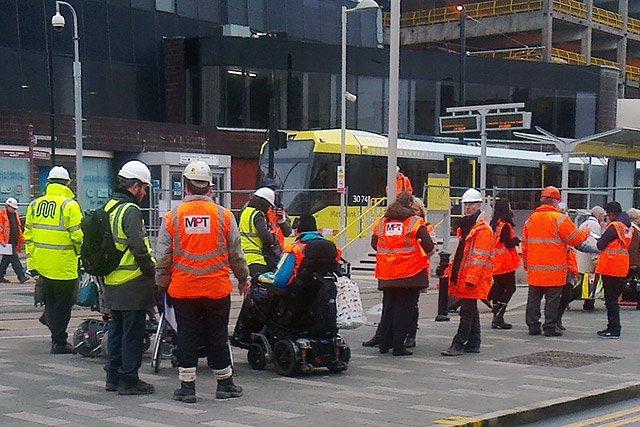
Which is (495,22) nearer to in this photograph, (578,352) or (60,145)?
(60,145)

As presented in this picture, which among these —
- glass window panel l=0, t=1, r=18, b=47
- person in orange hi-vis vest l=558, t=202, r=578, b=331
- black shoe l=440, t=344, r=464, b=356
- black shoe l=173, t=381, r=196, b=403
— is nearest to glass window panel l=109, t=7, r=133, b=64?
glass window panel l=0, t=1, r=18, b=47

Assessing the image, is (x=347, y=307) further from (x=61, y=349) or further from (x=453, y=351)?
(x=61, y=349)

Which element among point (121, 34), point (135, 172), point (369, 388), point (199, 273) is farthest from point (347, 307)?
point (121, 34)

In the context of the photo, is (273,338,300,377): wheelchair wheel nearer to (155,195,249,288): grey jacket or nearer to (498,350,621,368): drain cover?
(155,195,249,288): grey jacket

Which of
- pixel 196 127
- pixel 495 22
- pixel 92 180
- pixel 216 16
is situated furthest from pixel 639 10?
pixel 92 180

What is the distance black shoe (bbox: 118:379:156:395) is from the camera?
25.2ft

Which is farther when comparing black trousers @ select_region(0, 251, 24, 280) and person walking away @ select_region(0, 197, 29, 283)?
black trousers @ select_region(0, 251, 24, 280)

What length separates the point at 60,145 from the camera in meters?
33.9

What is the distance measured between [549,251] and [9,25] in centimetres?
2929

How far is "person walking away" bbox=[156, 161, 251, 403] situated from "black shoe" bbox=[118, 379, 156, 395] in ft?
1.45

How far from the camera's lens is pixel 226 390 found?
752cm

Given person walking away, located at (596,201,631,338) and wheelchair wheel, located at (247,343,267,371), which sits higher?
person walking away, located at (596,201,631,338)

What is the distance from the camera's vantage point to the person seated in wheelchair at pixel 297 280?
8484 millimetres

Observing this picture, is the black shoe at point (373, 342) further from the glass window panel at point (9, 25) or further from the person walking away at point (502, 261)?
the glass window panel at point (9, 25)
